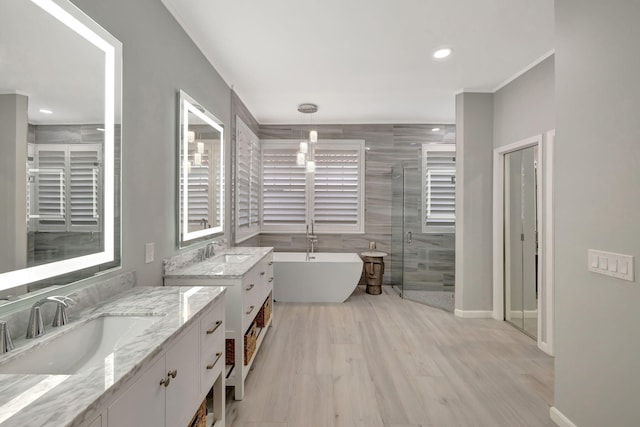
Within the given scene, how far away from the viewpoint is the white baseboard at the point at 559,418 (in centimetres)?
179

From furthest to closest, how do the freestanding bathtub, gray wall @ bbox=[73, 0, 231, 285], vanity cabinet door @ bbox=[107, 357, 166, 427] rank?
the freestanding bathtub
gray wall @ bbox=[73, 0, 231, 285]
vanity cabinet door @ bbox=[107, 357, 166, 427]

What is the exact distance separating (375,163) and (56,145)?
4292 mm

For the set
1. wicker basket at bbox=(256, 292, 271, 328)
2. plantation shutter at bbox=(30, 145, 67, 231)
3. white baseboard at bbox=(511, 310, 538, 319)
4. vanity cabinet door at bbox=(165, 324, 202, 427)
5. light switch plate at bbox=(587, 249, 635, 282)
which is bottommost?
white baseboard at bbox=(511, 310, 538, 319)

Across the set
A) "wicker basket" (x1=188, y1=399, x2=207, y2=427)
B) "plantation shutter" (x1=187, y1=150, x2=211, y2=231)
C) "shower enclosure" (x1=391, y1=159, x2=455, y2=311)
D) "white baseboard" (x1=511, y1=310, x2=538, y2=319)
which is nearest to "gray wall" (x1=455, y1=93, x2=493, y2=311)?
"white baseboard" (x1=511, y1=310, x2=538, y2=319)

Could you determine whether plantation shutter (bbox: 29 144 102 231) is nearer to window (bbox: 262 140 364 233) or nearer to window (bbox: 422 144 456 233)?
window (bbox: 262 140 364 233)

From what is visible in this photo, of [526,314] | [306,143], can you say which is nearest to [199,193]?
[306,143]

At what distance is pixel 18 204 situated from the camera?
3.68ft

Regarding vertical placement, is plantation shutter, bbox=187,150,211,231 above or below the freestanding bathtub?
above

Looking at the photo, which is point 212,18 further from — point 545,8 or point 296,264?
point 296,264

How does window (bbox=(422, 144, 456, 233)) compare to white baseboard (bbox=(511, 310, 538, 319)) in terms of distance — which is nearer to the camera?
white baseboard (bbox=(511, 310, 538, 319))

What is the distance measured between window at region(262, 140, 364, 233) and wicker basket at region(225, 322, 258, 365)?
2.71 meters

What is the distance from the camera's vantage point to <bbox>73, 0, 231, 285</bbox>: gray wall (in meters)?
1.67

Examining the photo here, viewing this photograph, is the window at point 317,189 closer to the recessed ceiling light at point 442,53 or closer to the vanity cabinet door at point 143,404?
the recessed ceiling light at point 442,53

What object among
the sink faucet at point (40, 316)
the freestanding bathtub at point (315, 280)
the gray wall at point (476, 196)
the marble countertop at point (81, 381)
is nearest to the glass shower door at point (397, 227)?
the freestanding bathtub at point (315, 280)
